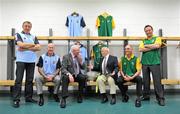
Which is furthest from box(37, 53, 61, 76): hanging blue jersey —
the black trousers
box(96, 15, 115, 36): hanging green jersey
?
box(96, 15, 115, 36): hanging green jersey

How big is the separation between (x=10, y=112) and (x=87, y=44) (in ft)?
9.18

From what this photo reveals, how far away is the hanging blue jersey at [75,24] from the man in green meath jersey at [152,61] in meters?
1.94

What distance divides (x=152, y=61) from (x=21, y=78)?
91.8 inches

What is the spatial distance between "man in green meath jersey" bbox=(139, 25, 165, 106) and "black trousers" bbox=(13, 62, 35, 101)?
205 centimetres

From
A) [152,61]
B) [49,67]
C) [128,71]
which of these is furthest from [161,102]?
[49,67]

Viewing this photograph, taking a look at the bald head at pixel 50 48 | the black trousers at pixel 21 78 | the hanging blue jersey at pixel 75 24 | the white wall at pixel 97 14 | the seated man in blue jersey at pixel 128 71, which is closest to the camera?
the black trousers at pixel 21 78

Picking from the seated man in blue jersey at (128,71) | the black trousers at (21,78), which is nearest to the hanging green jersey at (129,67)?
the seated man in blue jersey at (128,71)

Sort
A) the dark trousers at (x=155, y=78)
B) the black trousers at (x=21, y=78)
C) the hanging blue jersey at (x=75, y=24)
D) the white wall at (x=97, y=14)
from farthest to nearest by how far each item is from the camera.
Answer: the white wall at (x=97, y=14), the hanging blue jersey at (x=75, y=24), the dark trousers at (x=155, y=78), the black trousers at (x=21, y=78)

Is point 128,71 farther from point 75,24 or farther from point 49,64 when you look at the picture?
point 75,24

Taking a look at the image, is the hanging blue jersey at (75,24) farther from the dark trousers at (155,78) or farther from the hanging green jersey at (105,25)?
the dark trousers at (155,78)

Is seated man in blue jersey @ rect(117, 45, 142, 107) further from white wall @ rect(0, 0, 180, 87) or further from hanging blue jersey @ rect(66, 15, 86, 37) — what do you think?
hanging blue jersey @ rect(66, 15, 86, 37)

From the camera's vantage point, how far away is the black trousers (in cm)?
456

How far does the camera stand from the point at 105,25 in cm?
641

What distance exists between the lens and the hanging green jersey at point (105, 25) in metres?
6.39
